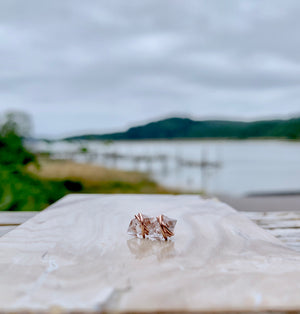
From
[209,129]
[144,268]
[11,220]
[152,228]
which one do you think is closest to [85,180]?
[11,220]

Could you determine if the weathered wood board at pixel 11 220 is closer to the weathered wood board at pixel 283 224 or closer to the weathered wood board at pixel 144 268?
the weathered wood board at pixel 144 268

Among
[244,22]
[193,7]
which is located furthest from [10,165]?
[244,22]

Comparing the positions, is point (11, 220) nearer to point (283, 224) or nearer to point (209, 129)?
point (283, 224)

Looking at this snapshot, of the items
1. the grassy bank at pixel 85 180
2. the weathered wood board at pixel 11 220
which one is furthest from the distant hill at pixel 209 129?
the weathered wood board at pixel 11 220

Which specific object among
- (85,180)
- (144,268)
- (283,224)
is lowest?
(85,180)

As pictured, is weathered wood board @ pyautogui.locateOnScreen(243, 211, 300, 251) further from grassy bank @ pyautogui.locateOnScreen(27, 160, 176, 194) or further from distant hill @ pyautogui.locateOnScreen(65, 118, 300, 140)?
distant hill @ pyautogui.locateOnScreen(65, 118, 300, 140)

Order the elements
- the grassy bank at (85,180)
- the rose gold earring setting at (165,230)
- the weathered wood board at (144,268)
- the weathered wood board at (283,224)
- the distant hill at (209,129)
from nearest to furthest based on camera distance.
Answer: the weathered wood board at (144,268), the rose gold earring setting at (165,230), the weathered wood board at (283,224), the grassy bank at (85,180), the distant hill at (209,129)
